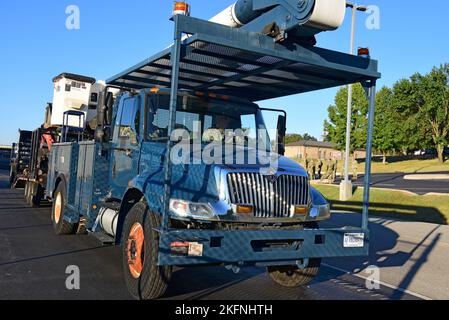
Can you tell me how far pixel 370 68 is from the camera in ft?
19.9

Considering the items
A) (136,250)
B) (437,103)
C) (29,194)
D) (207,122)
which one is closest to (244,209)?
(136,250)

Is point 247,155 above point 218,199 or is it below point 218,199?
above

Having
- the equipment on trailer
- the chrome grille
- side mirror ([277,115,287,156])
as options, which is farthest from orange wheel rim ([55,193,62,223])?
the equipment on trailer

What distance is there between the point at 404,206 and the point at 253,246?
1447 cm

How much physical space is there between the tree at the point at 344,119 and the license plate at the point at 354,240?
4260 cm

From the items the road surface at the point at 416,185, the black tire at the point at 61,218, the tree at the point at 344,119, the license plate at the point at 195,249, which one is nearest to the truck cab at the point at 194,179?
the license plate at the point at 195,249

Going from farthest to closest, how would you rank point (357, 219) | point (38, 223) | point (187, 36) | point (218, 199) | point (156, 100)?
point (357, 219), point (38, 223), point (156, 100), point (187, 36), point (218, 199)

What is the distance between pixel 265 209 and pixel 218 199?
0.58 meters

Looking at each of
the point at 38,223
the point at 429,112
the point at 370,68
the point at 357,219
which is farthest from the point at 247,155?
the point at 429,112

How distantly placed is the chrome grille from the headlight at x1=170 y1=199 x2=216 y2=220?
0.29 meters

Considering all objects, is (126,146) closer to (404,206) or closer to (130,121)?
(130,121)

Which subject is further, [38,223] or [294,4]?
[38,223]

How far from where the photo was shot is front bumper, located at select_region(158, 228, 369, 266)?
14.9 ft
